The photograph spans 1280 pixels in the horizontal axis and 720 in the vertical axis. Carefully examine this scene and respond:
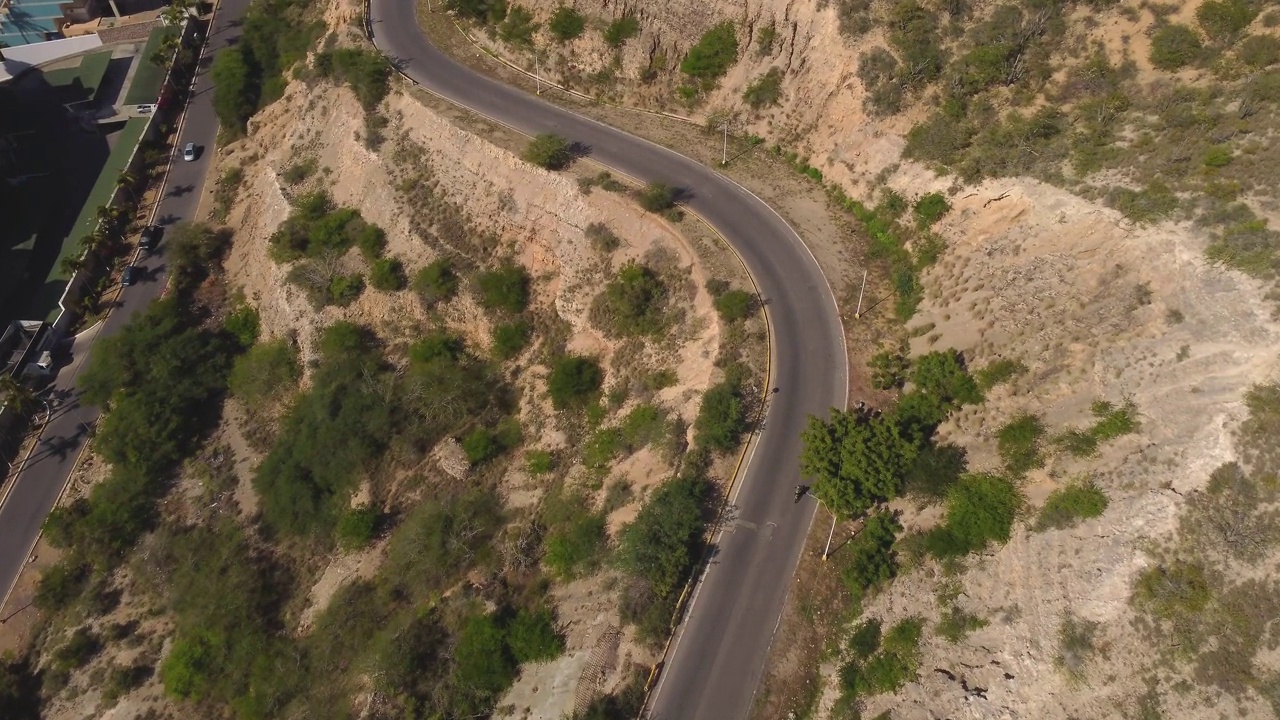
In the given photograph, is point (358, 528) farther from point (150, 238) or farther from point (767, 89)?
point (767, 89)

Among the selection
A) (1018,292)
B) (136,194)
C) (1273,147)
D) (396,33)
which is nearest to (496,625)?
(1018,292)

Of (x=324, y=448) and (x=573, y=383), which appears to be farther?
(x=324, y=448)

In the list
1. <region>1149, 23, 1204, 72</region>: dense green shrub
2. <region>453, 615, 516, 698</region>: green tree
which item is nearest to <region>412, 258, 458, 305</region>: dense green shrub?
<region>453, 615, 516, 698</region>: green tree

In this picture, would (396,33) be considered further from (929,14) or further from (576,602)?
(576,602)

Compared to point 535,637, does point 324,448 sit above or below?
below

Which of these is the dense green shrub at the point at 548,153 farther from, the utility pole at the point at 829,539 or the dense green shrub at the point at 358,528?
the utility pole at the point at 829,539

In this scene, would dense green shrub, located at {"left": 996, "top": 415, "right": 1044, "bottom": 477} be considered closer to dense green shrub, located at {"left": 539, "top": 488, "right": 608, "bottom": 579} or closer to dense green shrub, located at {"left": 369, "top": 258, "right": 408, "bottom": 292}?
dense green shrub, located at {"left": 539, "top": 488, "right": 608, "bottom": 579}

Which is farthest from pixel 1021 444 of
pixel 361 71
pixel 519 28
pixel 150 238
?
pixel 150 238
